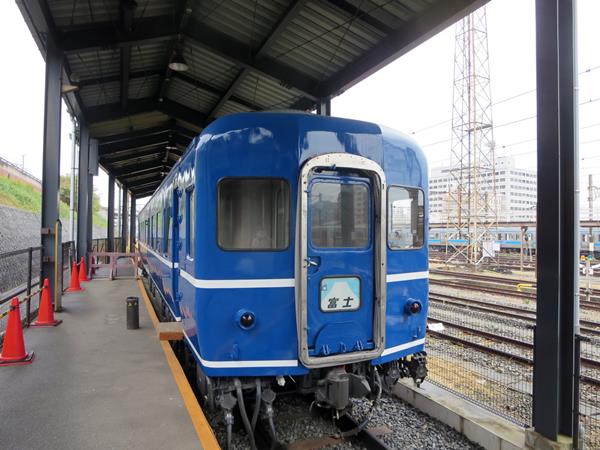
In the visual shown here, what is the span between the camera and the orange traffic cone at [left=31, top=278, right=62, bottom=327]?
7422 mm

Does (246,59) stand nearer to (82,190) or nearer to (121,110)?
(121,110)

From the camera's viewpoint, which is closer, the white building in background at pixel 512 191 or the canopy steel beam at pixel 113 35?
the canopy steel beam at pixel 113 35

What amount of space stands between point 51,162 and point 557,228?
8089mm

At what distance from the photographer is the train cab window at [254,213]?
157 inches

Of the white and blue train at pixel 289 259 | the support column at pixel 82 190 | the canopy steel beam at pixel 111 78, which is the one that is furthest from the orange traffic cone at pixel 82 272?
the white and blue train at pixel 289 259

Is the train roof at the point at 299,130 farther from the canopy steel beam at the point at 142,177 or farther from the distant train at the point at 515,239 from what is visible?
the distant train at the point at 515,239

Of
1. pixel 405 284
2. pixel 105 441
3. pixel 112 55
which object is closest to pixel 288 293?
pixel 405 284

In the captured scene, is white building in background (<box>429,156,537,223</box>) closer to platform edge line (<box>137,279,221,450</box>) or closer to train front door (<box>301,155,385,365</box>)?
platform edge line (<box>137,279,221,450</box>)

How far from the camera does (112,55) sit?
1021cm

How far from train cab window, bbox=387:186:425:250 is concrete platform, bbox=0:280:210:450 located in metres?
2.63

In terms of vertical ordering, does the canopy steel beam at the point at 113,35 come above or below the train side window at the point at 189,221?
above

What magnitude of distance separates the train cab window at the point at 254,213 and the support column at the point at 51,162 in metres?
5.57

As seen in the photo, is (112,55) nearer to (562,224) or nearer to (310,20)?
(310,20)

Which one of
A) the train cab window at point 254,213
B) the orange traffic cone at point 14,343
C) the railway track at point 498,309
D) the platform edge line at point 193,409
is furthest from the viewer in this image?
the railway track at point 498,309
